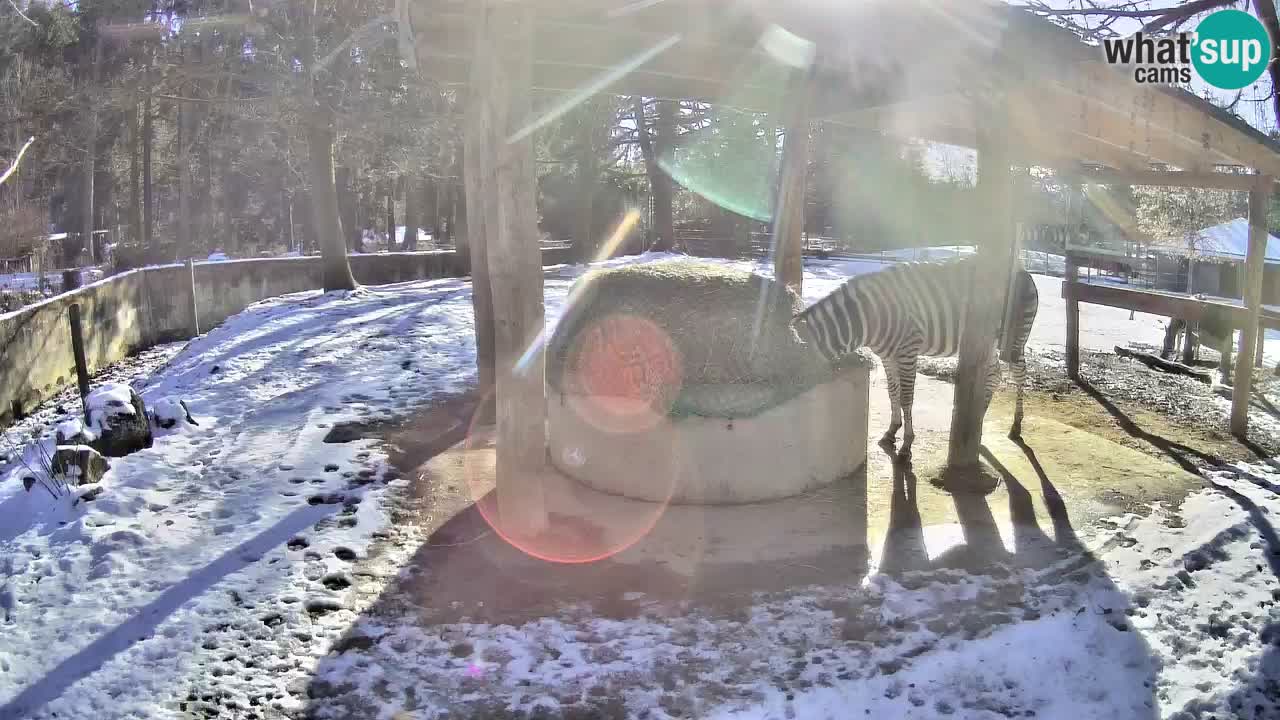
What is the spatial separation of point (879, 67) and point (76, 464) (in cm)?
620

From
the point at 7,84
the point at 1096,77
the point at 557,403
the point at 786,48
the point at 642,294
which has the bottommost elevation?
the point at 557,403

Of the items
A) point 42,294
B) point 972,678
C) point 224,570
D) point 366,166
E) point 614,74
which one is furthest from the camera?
point 366,166

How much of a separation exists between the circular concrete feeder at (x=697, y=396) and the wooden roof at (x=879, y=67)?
5.94ft

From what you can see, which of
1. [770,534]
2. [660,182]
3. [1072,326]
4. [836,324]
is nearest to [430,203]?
[660,182]

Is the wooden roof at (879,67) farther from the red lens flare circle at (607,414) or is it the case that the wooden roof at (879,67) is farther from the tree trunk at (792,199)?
the red lens flare circle at (607,414)

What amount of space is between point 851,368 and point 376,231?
132ft

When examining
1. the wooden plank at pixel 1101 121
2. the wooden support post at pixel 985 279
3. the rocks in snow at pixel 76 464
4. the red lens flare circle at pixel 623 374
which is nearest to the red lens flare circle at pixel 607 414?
the red lens flare circle at pixel 623 374

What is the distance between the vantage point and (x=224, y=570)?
15.3ft

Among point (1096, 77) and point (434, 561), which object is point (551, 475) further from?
point (1096, 77)

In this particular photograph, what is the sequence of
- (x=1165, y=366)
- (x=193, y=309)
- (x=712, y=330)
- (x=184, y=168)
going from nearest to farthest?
(x=712, y=330) < (x=1165, y=366) < (x=193, y=309) < (x=184, y=168)

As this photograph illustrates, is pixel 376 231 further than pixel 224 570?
Yes

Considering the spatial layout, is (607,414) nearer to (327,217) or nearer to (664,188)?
(327,217)

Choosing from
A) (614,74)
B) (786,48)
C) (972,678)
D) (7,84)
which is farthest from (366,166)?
(972,678)

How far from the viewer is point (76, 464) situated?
226 inches
